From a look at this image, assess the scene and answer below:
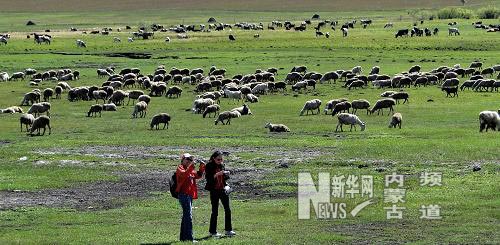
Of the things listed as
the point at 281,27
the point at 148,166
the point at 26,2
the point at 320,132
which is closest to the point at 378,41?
the point at 281,27

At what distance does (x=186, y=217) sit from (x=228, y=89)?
110 feet

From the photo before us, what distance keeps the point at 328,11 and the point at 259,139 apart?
431 feet

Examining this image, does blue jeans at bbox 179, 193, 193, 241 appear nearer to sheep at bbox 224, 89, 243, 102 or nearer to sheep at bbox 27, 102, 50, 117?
sheep at bbox 27, 102, 50, 117

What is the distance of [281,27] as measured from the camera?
119812mm

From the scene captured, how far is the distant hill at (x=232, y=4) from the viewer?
16800 centimetres

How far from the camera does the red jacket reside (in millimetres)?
18406

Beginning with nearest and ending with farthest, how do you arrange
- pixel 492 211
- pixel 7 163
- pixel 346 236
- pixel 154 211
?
pixel 346 236 → pixel 492 211 → pixel 154 211 → pixel 7 163

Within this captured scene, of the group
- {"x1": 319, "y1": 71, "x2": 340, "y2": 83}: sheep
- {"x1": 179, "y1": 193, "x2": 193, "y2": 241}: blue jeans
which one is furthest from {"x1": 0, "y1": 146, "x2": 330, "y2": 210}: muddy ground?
{"x1": 319, "y1": 71, "x2": 340, "y2": 83}: sheep

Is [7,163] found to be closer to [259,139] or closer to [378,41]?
[259,139]

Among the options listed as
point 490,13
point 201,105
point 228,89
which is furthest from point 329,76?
point 490,13

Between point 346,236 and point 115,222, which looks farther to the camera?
point 115,222

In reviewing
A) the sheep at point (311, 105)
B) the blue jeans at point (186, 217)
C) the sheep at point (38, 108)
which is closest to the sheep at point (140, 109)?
the sheep at point (38, 108)

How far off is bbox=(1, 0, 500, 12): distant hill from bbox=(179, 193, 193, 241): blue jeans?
14955 centimetres

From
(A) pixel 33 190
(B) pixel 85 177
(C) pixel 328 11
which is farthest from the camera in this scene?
(C) pixel 328 11
